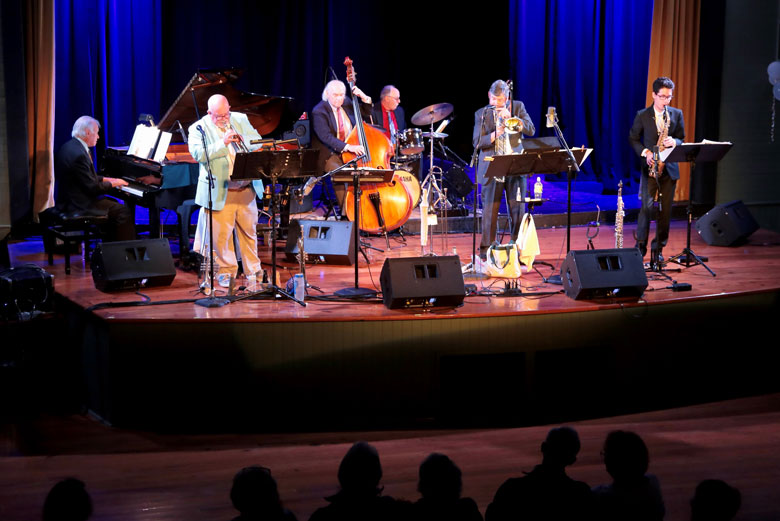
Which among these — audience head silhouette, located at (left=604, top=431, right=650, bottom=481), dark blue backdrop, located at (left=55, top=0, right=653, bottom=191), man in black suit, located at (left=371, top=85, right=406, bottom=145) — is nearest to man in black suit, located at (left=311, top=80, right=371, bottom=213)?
man in black suit, located at (left=371, top=85, right=406, bottom=145)

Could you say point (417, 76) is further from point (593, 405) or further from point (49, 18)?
point (593, 405)

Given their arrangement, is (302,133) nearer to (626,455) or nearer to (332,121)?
(332,121)

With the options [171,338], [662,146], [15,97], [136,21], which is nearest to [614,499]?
[171,338]

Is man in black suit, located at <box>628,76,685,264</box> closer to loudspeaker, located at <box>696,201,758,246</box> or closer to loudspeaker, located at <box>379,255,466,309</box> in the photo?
loudspeaker, located at <box>696,201,758,246</box>

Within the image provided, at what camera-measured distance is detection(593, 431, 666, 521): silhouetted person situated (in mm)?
2746

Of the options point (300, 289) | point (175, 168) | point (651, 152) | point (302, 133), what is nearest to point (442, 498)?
point (300, 289)

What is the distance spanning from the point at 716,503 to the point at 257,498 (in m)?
1.34

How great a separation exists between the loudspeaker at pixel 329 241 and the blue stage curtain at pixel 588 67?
6168 mm

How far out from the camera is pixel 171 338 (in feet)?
18.2

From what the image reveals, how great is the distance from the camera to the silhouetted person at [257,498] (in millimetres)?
2533

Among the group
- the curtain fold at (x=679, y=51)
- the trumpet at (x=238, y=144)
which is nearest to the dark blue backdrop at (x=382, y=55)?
the curtain fold at (x=679, y=51)

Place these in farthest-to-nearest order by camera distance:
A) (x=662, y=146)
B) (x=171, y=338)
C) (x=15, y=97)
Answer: (x=15, y=97), (x=662, y=146), (x=171, y=338)

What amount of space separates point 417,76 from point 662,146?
587 cm

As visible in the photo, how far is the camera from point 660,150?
7.48 metres
